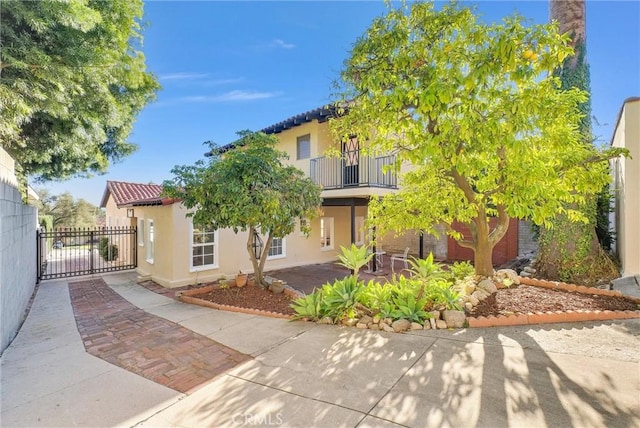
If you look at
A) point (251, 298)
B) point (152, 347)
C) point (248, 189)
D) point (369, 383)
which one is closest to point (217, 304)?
point (251, 298)

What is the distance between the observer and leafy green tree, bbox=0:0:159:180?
5.38 meters

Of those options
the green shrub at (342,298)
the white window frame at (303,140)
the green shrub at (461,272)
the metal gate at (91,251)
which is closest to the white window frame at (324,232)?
the white window frame at (303,140)

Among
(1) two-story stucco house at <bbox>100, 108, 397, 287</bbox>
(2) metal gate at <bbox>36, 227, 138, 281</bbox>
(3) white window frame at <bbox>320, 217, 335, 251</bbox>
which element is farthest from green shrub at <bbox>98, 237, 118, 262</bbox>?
(3) white window frame at <bbox>320, 217, 335, 251</bbox>

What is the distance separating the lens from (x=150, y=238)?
11.2 m

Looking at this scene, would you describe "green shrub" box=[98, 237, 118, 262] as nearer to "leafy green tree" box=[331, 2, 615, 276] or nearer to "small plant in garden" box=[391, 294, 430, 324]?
"leafy green tree" box=[331, 2, 615, 276]

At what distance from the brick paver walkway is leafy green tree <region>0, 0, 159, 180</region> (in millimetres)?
4159

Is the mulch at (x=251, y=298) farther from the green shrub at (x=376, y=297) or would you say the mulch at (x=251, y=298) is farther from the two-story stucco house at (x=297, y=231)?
the two-story stucco house at (x=297, y=231)

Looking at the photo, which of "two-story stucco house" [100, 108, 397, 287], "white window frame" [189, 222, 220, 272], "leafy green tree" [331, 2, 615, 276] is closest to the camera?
"leafy green tree" [331, 2, 615, 276]

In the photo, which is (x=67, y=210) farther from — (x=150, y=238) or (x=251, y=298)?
(x=251, y=298)

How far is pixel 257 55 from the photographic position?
461 inches

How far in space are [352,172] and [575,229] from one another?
7155 mm

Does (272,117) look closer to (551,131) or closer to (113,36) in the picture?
(113,36)

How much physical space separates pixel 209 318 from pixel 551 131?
740cm

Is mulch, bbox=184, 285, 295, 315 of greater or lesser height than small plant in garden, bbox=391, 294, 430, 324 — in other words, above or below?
below
